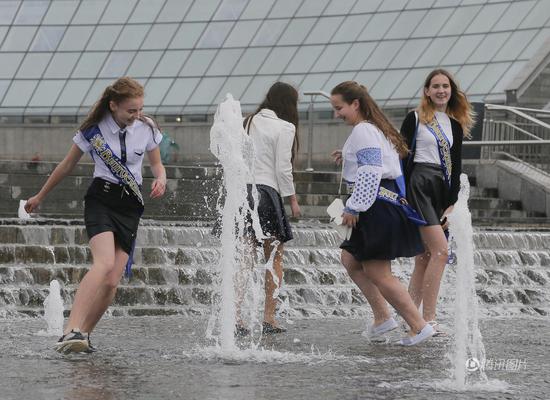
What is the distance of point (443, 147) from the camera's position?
9414mm

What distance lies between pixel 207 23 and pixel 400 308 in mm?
32627

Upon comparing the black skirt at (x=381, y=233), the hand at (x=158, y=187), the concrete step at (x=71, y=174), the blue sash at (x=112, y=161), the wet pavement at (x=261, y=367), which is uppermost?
the concrete step at (x=71, y=174)

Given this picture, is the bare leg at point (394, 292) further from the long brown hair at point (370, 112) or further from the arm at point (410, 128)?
the arm at point (410, 128)

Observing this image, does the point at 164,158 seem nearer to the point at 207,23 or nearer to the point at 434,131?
the point at 207,23

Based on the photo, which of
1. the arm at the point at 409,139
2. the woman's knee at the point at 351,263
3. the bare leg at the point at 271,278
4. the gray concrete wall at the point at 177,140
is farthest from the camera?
the gray concrete wall at the point at 177,140

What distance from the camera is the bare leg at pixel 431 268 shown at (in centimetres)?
923

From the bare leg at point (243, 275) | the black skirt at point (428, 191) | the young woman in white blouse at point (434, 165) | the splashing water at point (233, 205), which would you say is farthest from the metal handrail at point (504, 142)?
the bare leg at point (243, 275)

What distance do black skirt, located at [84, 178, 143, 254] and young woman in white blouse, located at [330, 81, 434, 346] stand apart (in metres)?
1.21

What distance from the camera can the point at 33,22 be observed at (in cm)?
4272

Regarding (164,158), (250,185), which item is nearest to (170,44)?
(164,158)

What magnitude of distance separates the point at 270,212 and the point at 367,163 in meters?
1.14

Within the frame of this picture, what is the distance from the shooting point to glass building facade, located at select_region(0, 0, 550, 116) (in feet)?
116

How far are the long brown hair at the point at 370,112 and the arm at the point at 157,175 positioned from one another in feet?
3.91

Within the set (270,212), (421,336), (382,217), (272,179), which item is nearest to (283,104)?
(272,179)
